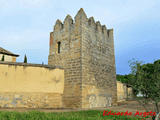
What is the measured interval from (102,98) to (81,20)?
576 cm

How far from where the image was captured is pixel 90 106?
30.9ft

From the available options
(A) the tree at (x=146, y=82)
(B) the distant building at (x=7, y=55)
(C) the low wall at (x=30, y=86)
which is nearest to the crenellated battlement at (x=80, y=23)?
(C) the low wall at (x=30, y=86)

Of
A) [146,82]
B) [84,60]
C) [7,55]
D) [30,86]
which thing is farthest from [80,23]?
[7,55]

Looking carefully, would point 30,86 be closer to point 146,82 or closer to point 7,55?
point 146,82

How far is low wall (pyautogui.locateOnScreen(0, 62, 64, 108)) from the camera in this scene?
28.7ft

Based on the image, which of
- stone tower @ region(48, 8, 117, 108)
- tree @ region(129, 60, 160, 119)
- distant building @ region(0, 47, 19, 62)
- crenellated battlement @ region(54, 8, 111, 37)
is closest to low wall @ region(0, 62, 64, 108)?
stone tower @ region(48, 8, 117, 108)

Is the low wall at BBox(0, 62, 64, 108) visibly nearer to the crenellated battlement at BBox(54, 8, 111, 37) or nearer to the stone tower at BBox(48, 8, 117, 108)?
the stone tower at BBox(48, 8, 117, 108)

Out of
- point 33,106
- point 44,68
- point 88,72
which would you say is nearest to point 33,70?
point 44,68

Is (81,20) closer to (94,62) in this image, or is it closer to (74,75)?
(94,62)

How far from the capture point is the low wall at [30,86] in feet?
28.7

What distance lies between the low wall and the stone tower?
744 millimetres

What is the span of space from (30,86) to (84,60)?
12.5 ft

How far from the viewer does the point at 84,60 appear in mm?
9586

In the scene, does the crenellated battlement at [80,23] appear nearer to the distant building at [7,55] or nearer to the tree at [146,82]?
the tree at [146,82]
